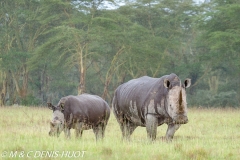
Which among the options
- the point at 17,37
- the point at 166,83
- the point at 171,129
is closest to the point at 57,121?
the point at 171,129

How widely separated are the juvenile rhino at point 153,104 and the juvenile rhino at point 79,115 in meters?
0.86

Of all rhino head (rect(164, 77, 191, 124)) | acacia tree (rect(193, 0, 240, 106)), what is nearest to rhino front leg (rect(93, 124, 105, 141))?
rhino head (rect(164, 77, 191, 124))

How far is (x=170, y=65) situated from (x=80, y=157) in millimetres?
31757

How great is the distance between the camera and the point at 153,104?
9422mm

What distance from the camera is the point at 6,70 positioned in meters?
32.9

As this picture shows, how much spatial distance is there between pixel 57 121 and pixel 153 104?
227cm

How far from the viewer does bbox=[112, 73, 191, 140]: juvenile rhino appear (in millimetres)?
8891

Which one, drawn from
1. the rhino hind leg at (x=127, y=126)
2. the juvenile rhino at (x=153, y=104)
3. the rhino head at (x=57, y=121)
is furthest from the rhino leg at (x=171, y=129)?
the rhino head at (x=57, y=121)

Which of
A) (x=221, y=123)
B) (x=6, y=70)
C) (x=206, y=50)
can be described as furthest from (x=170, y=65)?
(x=221, y=123)

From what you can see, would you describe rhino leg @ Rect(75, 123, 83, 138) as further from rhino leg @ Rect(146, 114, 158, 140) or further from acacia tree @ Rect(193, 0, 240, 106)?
acacia tree @ Rect(193, 0, 240, 106)

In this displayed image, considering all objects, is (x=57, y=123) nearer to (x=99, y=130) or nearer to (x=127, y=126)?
(x=127, y=126)

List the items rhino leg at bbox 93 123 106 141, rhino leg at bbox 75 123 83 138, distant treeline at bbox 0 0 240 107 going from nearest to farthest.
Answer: rhino leg at bbox 75 123 83 138 < rhino leg at bbox 93 123 106 141 < distant treeline at bbox 0 0 240 107

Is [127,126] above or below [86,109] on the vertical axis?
below

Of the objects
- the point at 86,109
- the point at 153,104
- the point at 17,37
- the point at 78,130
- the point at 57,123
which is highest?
the point at 17,37
